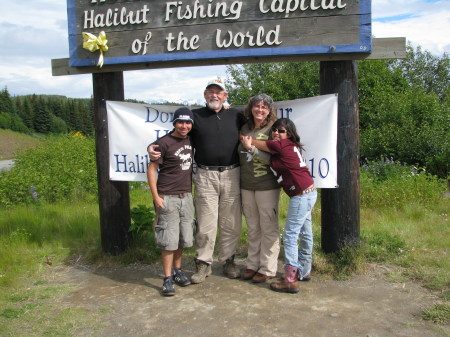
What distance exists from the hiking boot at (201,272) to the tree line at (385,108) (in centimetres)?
302

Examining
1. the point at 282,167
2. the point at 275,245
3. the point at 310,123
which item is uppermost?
the point at 310,123

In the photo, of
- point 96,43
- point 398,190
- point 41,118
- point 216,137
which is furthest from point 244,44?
point 41,118

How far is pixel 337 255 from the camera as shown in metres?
4.42

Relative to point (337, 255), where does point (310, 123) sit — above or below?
above

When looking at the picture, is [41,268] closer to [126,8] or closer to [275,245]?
[275,245]

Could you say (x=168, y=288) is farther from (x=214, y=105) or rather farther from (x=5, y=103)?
(x=5, y=103)

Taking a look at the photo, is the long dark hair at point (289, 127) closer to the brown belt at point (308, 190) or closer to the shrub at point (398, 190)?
the brown belt at point (308, 190)

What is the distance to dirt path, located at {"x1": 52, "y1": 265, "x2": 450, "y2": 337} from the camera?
325 cm

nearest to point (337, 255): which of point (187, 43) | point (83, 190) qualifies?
point (187, 43)

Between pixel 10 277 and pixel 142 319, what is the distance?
5.85 ft

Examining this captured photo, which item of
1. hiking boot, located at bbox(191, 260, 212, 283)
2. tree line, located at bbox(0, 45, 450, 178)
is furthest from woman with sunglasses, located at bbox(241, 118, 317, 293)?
tree line, located at bbox(0, 45, 450, 178)

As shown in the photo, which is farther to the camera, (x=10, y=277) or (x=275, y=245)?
(x=10, y=277)

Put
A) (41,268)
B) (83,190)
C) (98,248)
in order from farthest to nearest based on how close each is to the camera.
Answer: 1. (83,190)
2. (98,248)
3. (41,268)

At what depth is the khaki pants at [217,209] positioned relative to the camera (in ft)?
13.8
